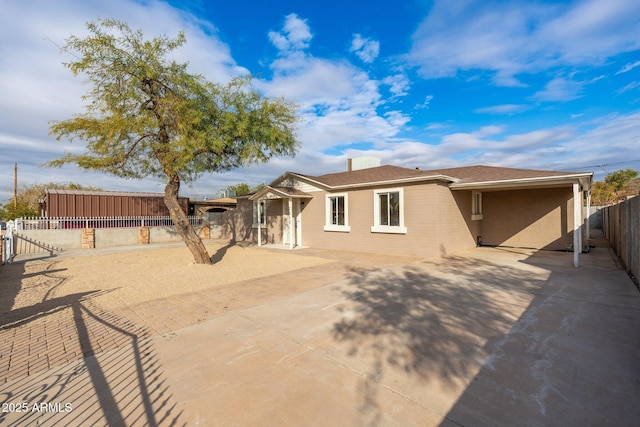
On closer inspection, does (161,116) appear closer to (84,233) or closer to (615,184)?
(84,233)

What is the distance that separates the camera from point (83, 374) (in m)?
3.04

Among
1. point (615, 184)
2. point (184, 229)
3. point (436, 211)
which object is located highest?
point (615, 184)

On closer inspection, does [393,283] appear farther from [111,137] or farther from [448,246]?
[111,137]

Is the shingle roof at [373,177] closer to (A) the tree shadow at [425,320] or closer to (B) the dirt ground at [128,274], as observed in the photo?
(B) the dirt ground at [128,274]

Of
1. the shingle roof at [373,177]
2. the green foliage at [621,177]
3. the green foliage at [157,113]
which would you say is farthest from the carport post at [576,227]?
the green foliage at [621,177]

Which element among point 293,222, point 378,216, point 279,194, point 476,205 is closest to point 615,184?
point 476,205

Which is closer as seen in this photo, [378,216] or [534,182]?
[534,182]

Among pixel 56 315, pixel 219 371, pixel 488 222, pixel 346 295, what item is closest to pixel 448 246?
pixel 488 222

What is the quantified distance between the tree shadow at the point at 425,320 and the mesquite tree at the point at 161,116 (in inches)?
234

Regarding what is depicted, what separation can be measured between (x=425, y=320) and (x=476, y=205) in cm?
1011

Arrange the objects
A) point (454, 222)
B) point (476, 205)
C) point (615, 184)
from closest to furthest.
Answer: point (454, 222) → point (476, 205) → point (615, 184)

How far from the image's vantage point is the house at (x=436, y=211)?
10070 mm

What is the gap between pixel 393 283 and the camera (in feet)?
21.8

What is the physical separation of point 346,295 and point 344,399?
3185 millimetres
